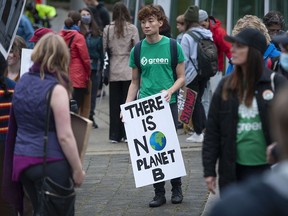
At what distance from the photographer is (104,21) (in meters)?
18.5

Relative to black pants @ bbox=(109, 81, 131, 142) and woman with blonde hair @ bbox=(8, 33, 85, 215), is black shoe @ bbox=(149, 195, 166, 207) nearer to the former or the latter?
woman with blonde hair @ bbox=(8, 33, 85, 215)

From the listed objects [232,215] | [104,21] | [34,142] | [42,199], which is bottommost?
[104,21]

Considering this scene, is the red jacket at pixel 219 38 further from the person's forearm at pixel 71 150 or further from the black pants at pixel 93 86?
the person's forearm at pixel 71 150

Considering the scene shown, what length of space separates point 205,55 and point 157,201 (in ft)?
12.9

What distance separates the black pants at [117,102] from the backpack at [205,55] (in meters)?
1.08

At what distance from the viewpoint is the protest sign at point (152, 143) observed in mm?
8367

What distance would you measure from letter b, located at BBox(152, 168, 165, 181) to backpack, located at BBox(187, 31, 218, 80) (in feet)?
12.8

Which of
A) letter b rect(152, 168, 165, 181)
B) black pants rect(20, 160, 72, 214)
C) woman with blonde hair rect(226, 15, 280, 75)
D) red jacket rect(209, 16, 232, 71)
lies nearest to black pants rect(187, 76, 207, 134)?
red jacket rect(209, 16, 232, 71)

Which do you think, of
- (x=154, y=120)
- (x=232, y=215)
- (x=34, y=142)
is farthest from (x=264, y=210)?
(x=154, y=120)

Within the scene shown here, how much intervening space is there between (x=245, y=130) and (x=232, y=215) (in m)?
2.91

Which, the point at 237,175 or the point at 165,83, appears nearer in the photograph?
the point at 237,175

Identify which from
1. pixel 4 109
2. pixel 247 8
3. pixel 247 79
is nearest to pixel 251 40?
pixel 247 79

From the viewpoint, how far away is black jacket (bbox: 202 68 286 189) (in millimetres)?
5688

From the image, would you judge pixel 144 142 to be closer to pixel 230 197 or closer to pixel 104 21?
pixel 230 197
